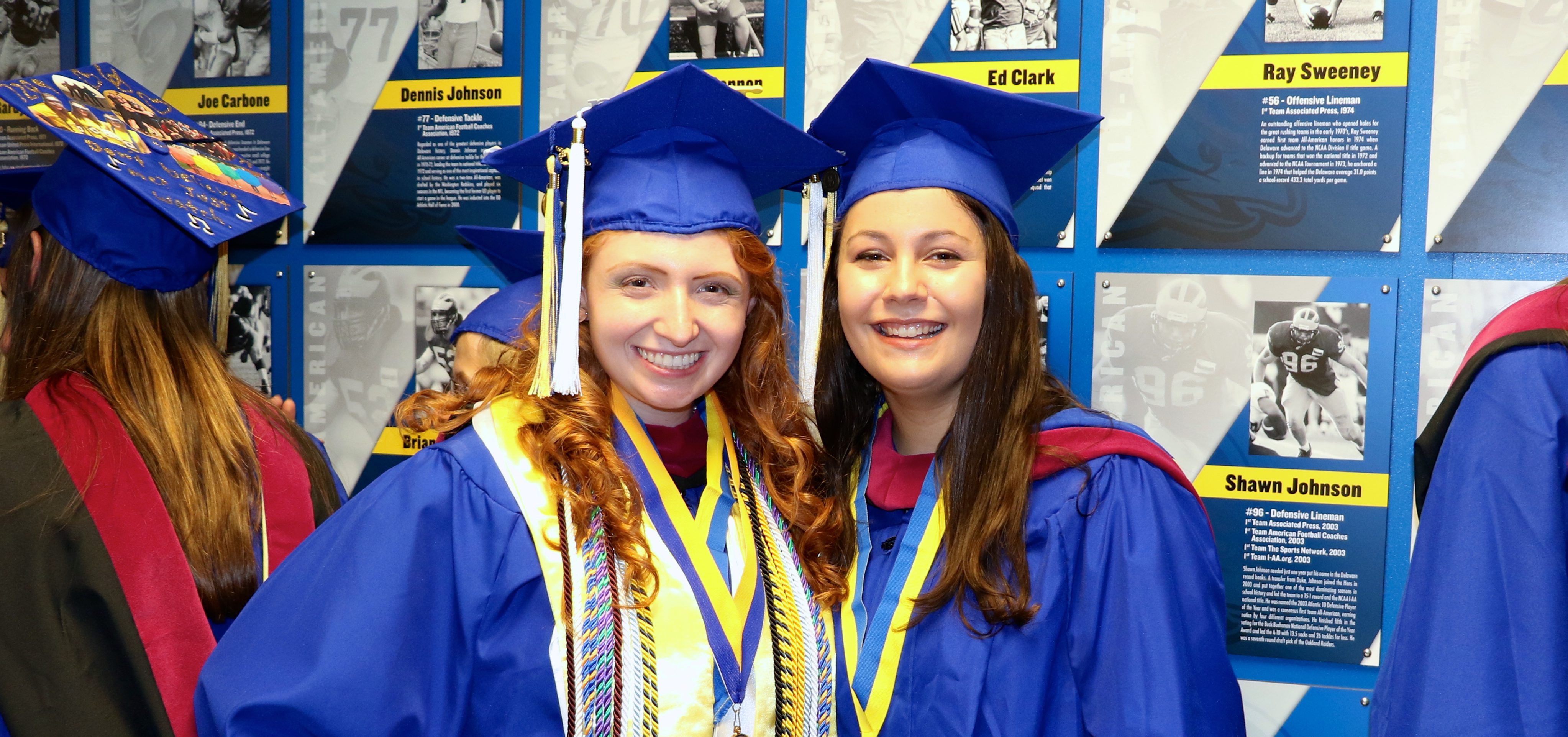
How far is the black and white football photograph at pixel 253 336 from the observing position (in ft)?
9.02

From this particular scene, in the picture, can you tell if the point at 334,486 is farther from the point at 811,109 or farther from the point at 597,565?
the point at 811,109

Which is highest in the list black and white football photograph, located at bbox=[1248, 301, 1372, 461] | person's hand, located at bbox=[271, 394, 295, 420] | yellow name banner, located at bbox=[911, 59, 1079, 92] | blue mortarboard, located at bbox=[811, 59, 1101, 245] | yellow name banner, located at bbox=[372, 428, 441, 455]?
yellow name banner, located at bbox=[911, 59, 1079, 92]

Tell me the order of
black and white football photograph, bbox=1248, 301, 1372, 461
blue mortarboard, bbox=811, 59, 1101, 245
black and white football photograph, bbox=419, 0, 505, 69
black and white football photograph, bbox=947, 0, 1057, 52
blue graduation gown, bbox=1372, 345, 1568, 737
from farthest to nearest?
black and white football photograph, bbox=419, 0, 505, 69, black and white football photograph, bbox=947, 0, 1057, 52, black and white football photograph, bbox=1248, 301, 1372, 461, blue mortarboard, bbox=811, 59, 1101, 245, blue graduation gown, bbox=1372, 345, 1568, 737

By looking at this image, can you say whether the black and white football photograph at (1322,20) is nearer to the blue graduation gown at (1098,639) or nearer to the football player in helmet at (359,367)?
the blue graduation gown at (1098,639)

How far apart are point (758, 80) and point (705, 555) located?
1.22 metres

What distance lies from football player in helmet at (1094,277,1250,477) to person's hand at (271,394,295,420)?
1579 millimetres

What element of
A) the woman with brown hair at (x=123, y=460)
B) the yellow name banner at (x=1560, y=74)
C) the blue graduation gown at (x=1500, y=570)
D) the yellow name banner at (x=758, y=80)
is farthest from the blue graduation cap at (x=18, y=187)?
the yellow name banner at (x=1560, y=74)

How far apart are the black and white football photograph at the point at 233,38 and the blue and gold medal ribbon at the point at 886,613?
6.56 feet

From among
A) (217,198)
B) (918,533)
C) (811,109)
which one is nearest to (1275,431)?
(918,533)

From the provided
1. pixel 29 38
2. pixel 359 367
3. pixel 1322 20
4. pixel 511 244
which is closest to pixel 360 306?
pixel 359 367

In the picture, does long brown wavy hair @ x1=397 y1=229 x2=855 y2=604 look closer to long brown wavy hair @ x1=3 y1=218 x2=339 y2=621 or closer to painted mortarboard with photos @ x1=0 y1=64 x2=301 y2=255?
long brown wavy hair @ x1=3 y1=218 x2=339 y2=621

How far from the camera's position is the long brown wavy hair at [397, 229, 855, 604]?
4.79 feet


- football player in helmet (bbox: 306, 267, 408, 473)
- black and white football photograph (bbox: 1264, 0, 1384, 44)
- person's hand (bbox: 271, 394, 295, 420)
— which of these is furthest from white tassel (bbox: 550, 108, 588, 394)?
black and white football photograph (bbox: 1264, 0, 1384, 44)

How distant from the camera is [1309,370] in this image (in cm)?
216
